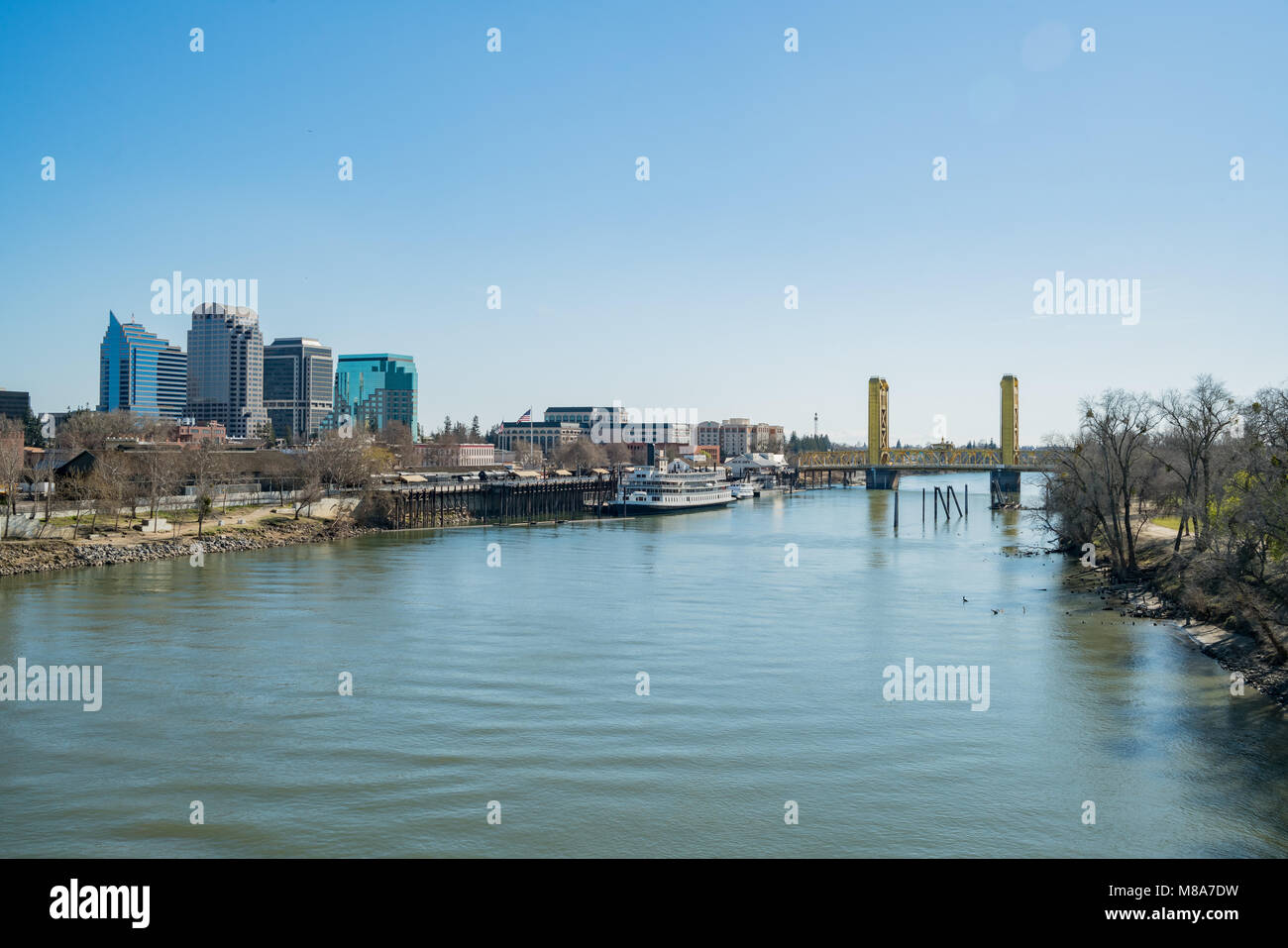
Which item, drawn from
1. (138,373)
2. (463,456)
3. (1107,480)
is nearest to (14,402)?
(138,373)

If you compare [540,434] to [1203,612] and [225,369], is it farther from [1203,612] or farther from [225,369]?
[1203,612]

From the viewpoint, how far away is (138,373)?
174 metres

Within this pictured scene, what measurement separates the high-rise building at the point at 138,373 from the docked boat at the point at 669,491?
120 meters

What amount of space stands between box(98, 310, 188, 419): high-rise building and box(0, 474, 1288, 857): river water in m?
160

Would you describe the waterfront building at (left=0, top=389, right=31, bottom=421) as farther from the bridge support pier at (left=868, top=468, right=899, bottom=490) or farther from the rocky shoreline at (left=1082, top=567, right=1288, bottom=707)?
the rocky shoreline at (left=1082, top=567, right=1288, bottom=707)

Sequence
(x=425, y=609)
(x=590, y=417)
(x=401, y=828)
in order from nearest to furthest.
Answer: (x=401, y=828) < (x=425, y=609) < (x=590, y=417)

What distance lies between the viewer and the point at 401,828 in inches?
508

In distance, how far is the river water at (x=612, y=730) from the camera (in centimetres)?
1295
